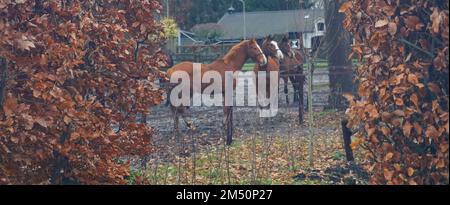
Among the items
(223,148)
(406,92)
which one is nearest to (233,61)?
(223,148)

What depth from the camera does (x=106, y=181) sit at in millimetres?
5062

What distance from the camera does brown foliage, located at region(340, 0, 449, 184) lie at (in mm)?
3307

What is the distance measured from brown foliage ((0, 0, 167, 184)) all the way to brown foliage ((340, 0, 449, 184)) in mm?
2094

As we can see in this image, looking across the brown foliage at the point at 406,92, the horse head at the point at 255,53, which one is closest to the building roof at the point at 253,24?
the horse head at the point at 255,53

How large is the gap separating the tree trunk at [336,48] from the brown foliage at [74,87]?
453 cm

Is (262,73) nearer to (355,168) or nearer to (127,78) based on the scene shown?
(355,168)

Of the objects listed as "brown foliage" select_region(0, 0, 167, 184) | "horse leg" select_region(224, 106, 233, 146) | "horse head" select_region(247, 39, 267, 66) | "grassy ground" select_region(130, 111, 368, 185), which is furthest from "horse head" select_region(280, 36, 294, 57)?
"brown foliage" select_region(0, 0, 167, 184)

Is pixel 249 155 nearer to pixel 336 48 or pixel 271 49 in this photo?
pixel 271 49

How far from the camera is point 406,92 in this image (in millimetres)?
3420

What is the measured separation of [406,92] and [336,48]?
9318mm

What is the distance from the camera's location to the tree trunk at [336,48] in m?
10.6
